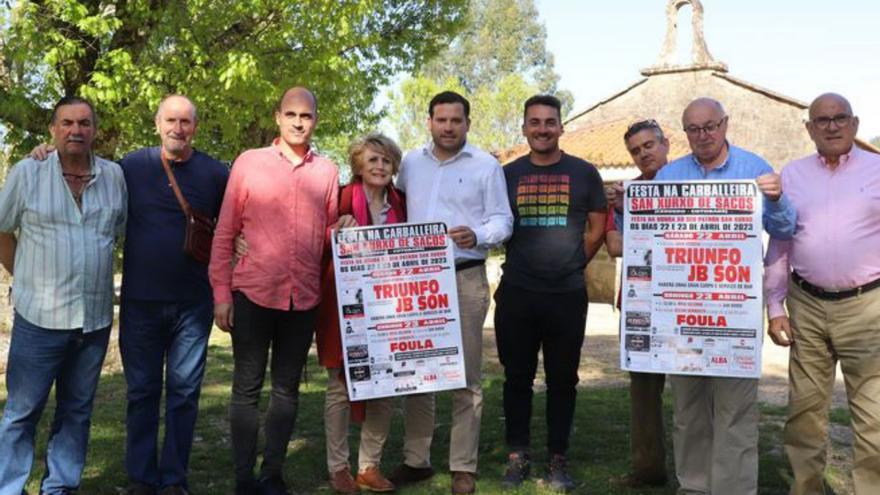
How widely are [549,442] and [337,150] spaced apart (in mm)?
42190

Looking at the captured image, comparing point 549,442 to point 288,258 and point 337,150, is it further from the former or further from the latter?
point 337,150

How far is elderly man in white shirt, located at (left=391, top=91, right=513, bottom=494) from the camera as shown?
18.7ft

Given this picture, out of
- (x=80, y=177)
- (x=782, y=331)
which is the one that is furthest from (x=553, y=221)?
(x=80, y=177)

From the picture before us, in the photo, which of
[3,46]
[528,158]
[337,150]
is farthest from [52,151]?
[337,150]

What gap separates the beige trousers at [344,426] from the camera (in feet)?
18.8

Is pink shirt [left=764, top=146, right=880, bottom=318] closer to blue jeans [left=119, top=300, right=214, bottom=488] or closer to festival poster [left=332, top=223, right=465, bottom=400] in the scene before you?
festival poster [left=332, top=223, right=465, bottom=400]

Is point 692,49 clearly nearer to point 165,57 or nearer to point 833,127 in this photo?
point 165,57

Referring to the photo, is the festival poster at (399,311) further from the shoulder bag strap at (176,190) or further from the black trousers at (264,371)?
the shoulder bag strap at (176,190)

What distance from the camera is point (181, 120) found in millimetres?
5336

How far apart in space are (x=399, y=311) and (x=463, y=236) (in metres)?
0.62

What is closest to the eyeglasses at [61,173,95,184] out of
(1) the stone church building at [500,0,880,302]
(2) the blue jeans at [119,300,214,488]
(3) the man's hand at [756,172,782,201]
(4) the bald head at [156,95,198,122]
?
(4) the bald head at [156,95,198,122]

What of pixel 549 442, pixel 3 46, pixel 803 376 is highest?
pixel 3 46

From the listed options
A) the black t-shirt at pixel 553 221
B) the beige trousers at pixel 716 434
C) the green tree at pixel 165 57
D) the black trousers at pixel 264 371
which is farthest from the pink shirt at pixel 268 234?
the green tree at pixel 165 57

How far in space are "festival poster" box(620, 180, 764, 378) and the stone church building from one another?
20023mm
